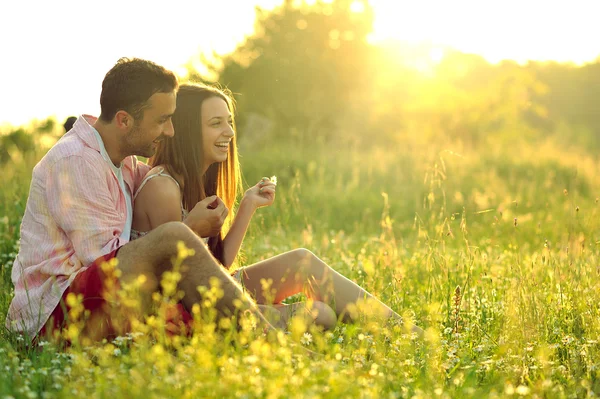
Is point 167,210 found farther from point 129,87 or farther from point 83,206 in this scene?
point 129,87

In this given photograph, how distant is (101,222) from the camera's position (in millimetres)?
3805

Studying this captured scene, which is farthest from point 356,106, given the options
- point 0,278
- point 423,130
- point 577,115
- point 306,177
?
point 577,115

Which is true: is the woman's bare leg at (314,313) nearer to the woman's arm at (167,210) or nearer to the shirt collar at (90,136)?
the woman's arm at (167,210)

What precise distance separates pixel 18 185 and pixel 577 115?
5575 cm

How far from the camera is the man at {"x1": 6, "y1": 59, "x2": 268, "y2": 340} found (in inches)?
145

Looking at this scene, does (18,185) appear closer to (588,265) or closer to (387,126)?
(588,265)

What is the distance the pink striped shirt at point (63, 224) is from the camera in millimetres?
3779

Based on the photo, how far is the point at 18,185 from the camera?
820 cm

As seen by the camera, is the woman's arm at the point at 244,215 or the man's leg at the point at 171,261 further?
the woman's arm at the point at 244,215

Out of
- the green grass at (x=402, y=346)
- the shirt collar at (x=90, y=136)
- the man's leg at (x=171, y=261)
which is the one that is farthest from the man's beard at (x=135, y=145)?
the green grass at (x=402, y=346)

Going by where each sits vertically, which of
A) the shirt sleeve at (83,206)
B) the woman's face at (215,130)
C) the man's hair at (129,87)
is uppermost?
the man's hair at (129,87)

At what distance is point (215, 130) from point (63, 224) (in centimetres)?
136

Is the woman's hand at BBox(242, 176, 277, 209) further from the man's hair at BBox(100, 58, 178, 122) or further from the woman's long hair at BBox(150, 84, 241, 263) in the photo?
the man's hair at BBox(100, 58, 178, 122)

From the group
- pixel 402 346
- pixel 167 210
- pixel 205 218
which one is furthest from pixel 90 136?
pixel 402 346
